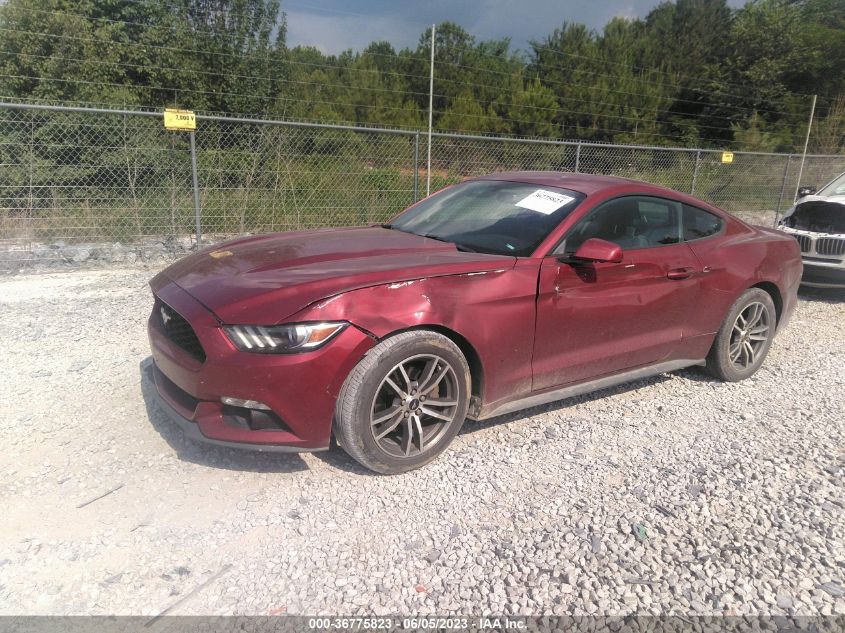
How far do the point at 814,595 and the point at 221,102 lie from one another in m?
16.3

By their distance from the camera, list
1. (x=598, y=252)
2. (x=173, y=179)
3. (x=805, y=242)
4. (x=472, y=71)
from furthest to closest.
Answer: (x=472, y=71), (x=173, y=179), (x=805, y=242), (x=598, y=252)

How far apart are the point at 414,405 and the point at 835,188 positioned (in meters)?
7.53

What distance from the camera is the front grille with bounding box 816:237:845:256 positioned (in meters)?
6.94

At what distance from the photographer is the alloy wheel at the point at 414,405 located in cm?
293

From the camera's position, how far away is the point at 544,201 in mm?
3705

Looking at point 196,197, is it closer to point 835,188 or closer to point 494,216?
point 494,216

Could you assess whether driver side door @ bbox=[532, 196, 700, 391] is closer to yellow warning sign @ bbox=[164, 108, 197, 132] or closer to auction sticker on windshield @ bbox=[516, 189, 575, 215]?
auction sticker on windshield @ bbox=[516, 189, 575, 215]

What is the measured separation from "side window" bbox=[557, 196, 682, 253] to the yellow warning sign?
5.52 m

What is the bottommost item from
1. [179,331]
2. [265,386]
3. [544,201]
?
[265,386]

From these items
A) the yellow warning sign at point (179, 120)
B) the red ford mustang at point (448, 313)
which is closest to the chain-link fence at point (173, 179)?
the yellow warning sign at point (179, 120)

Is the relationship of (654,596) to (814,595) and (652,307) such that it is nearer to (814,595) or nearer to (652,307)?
(814,595)

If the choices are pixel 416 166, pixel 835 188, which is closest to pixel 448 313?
pixel 416 166

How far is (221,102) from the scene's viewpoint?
15422mm

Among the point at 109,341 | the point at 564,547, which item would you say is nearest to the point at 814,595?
the point at 564,547
